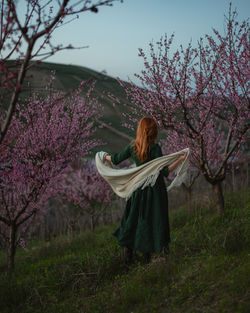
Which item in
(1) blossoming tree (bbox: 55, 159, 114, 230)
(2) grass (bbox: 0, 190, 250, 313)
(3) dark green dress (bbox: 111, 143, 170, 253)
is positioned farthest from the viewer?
(1) blossoming tree (bbox: 55, 159, 114, 230)

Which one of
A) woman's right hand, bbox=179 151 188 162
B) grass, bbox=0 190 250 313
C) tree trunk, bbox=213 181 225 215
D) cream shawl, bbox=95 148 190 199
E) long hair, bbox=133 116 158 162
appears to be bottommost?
grass, bbox=0 190 250 313

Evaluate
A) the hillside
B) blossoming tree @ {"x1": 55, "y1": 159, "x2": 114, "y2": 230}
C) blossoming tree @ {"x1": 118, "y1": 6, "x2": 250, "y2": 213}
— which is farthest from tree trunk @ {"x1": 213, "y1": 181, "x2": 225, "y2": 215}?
the hillside

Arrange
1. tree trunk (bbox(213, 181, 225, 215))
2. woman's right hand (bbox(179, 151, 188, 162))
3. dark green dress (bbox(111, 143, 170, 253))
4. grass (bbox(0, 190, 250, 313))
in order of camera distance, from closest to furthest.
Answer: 1. grass (bbox(0, 190, 250, 313))
2. dark green dress (bbox(111, 143, 170, 253))
3. woman's right hand (bbox(179, 151, 188, 162))
4. tree trunk (bbox(213, 181, 225, 215))

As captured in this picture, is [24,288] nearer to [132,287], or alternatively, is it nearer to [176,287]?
[132,287]

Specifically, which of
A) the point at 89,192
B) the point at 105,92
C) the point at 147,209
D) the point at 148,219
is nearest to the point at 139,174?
the point at 147,209

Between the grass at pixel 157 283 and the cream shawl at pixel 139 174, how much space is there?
3.14 feet

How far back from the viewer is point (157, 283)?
3537 mm

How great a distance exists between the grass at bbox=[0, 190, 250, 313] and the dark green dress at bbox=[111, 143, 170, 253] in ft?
0.78

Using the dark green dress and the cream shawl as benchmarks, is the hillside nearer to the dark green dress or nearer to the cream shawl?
the cream shawl

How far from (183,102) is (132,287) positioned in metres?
3.13

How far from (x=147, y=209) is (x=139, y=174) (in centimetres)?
48

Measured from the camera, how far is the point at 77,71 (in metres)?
40.7

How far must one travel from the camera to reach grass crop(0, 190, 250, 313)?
9.64 feet

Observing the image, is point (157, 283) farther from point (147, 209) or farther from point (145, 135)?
point (145, 135)
